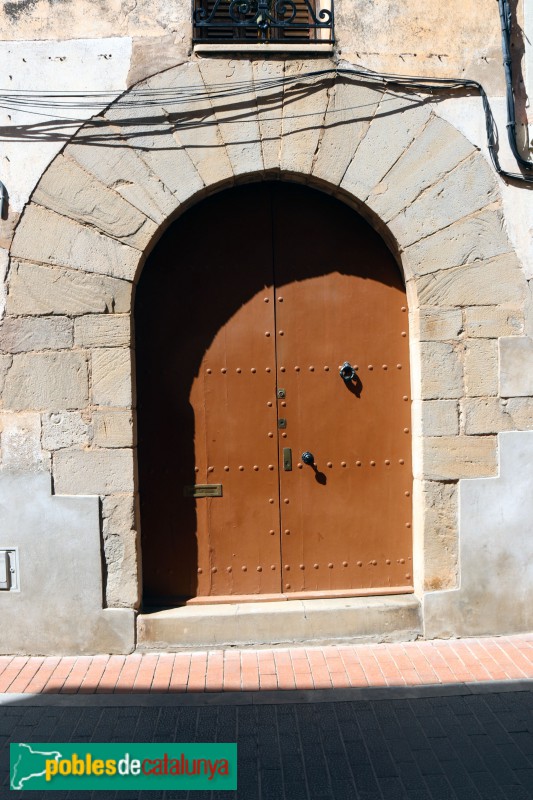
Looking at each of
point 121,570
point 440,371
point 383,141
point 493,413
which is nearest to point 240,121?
point 383,141

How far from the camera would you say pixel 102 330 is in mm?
4410

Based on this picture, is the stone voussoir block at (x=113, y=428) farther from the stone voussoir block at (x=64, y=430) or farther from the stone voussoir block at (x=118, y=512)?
the stone voussoir block at (x=118, y=512)

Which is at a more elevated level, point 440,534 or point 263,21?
point 263,21

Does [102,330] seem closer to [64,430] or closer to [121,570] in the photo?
[64,430]

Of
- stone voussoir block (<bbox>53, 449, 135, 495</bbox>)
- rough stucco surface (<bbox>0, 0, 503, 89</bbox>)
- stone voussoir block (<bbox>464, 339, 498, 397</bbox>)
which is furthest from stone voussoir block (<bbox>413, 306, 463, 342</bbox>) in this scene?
stone voussoir block (<bbox>53, 449, 135, 495</bbox>)

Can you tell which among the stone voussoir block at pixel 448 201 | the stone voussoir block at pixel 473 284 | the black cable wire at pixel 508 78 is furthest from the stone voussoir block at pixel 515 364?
the black cable wire at pixel 508 78

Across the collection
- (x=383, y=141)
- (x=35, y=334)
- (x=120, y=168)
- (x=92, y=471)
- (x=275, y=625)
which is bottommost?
(x=275, y=625)

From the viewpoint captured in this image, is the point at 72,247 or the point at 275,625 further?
the point at 275,625

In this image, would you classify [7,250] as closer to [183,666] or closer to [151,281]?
[151,281]

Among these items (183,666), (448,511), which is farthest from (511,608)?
(183,666)

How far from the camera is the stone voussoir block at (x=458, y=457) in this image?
457 cm

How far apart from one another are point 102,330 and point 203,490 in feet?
3.91

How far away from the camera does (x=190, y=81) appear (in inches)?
174

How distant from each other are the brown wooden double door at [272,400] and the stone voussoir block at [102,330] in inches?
11.6
